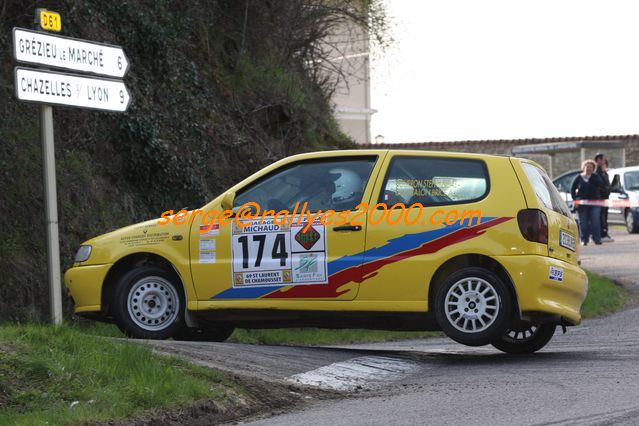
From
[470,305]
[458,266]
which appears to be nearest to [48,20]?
[458,266]

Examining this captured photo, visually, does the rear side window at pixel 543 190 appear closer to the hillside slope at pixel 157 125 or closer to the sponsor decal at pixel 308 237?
the sponsor decal at pixel 308 237

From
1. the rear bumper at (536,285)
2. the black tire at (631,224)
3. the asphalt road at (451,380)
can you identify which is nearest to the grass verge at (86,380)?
the asphalt road at (451,380)

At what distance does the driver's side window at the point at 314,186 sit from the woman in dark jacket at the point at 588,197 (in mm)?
16252

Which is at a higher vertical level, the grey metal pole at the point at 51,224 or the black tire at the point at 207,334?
the grey metal pole at the point at 51,224

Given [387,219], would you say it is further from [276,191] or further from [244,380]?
[244,380]

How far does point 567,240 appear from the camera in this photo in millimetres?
10430

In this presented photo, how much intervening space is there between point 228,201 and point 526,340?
9.47 feet

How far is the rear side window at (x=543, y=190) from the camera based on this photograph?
10.2 metres

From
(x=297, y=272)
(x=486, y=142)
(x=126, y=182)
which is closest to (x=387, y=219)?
(x=297, y=272)

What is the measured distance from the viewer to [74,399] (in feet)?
23.7

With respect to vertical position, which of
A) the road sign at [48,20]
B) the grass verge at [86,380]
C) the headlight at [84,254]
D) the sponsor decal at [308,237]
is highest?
the road sign at [48,20]

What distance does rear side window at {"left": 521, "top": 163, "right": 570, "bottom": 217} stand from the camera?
10250 millimetres

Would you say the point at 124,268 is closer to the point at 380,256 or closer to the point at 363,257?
the point at 363,257

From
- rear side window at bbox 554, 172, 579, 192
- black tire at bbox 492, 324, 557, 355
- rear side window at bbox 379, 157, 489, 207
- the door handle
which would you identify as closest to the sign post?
the door handle
